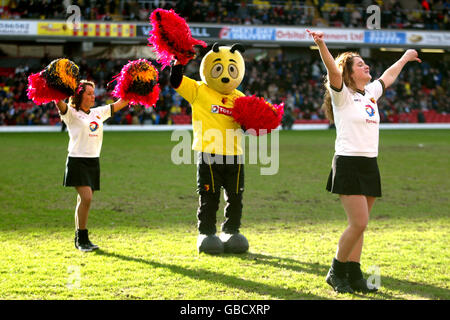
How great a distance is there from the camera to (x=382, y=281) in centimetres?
457

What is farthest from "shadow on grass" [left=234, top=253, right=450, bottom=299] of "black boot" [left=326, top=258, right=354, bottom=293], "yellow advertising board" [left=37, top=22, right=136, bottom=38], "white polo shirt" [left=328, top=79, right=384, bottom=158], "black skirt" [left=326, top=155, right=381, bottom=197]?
"yellow advertising board" [left=37, top=22, right=136, bottom=38]

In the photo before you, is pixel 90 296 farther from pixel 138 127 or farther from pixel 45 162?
pixel 138 127

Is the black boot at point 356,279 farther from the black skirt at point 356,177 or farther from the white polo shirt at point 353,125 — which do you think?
the white polo shirt at point 353,125

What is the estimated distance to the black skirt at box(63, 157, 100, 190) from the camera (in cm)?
557

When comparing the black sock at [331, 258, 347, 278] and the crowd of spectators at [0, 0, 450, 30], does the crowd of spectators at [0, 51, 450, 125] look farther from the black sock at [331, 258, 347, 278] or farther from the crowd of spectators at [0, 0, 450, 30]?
the black sock at [331, 258, 347, 278]

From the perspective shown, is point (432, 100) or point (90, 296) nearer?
point (90, 296)

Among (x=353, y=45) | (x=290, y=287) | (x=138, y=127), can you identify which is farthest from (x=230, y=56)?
(x=353, y=45)

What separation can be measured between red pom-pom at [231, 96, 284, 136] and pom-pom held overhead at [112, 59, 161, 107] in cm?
88

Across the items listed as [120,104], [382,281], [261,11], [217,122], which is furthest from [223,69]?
[261,11]

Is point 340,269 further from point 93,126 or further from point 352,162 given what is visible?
point 93,126

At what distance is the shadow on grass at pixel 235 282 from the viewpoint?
4.20 m

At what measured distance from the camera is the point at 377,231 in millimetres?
6512

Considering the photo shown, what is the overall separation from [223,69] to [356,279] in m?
2.50
